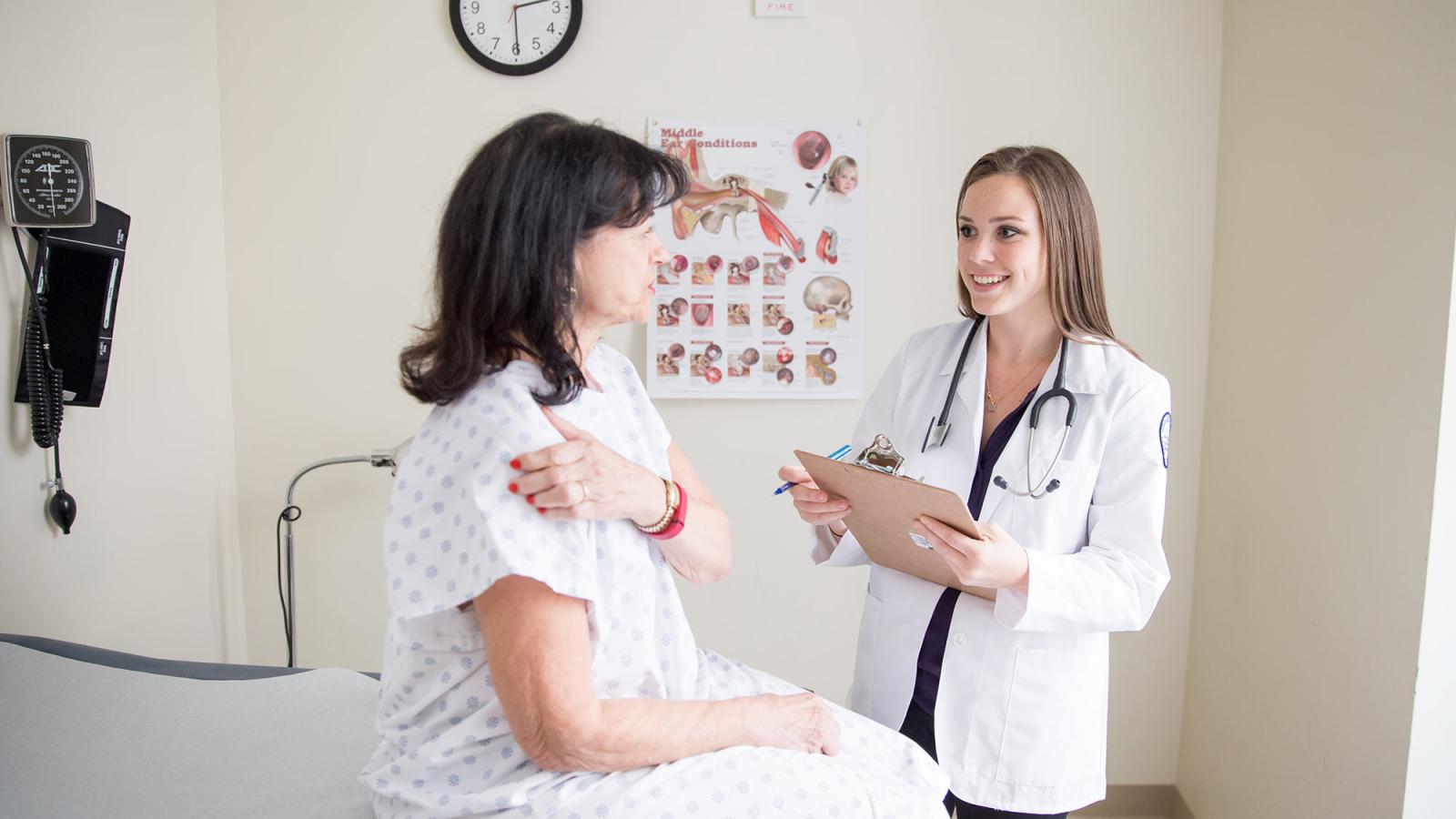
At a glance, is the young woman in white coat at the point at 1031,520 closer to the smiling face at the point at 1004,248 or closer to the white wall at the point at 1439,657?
the smiling face at the point at 1004,248

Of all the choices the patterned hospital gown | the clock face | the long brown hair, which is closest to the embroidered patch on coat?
the long brown hair

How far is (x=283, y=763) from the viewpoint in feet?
4.85

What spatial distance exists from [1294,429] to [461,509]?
1.81 meters

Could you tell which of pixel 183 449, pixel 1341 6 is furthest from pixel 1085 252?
pixel 183 449

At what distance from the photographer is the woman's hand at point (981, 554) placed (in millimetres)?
1297

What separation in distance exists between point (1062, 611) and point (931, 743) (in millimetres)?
331

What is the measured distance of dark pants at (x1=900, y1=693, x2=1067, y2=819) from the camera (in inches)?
58.7

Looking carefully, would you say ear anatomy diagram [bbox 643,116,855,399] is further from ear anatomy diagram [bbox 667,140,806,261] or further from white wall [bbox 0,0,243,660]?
white wall [bbox 0,0,243,660]

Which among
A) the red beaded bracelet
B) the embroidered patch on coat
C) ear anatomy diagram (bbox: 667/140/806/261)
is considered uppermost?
ear anatomy diagram (bbox: 667/140/806/261)

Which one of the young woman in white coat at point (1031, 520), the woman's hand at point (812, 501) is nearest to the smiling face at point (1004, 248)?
the young woman in white coat at point (1031, 520)

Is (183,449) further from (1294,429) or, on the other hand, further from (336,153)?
(1294,429)

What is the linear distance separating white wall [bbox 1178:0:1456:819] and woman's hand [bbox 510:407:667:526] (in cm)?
136

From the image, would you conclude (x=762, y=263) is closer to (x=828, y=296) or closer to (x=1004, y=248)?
(x=828, y=296)

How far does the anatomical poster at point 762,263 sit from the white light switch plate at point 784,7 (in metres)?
0.26
